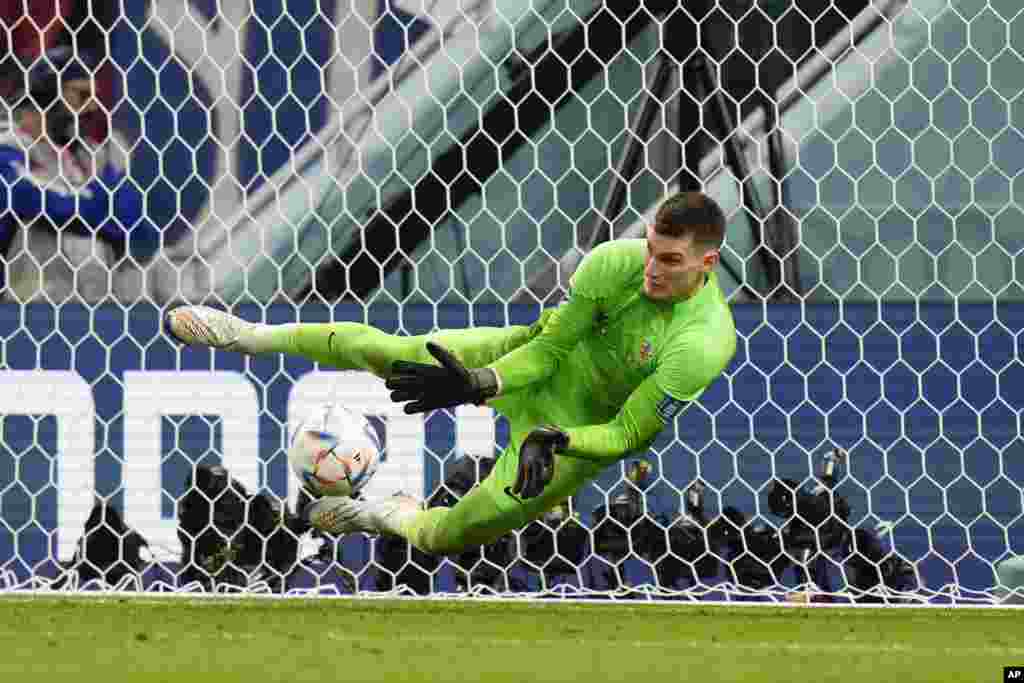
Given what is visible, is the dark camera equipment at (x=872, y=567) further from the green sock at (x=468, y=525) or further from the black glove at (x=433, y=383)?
the black glove at (x=433, y=383)

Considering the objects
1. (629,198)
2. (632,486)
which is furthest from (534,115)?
(632,486)

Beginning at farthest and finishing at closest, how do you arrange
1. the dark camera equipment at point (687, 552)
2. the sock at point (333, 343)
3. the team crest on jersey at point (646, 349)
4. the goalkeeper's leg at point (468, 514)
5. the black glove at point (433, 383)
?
the dark camera equipment at point (687, 552)
the sock at point (333, 343)
the goalkeeper's leg at point (468, 514)
the team crest on jersey at point (646, 349)
the black glove at point (433, 383)

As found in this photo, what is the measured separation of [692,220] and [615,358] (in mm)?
645

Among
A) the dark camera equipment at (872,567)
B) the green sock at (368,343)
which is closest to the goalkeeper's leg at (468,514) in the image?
the green sock at (368,343)

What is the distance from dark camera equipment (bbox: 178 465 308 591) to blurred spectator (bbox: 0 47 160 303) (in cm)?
79

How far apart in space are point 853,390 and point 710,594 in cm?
85

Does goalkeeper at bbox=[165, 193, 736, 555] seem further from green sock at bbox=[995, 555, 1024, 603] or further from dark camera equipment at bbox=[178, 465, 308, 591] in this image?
green sock at bbox=[995, 555, 1024, 603]

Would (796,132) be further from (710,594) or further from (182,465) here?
(182,465)

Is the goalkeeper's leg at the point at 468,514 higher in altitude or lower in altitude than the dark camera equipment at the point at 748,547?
higher

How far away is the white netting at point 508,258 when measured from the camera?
19.9 ft

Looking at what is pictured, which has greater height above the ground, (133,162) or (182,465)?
(133,162)

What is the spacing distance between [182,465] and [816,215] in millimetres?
2329

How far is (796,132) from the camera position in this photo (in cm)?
622

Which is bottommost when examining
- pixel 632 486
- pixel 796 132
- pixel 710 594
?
pixel 710 594
